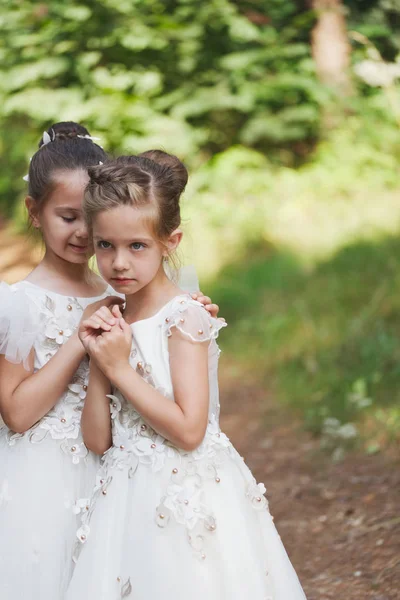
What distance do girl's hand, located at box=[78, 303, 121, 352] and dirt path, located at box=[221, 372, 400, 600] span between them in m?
1.70

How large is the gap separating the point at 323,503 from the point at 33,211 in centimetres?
242

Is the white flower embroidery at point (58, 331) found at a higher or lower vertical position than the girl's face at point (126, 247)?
lower

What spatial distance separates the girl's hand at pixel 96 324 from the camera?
2.06 meters

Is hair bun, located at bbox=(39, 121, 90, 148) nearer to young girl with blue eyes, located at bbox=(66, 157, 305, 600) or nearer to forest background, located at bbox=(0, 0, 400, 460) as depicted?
young girl with blue eyes, located at bbox=(66, 157, 305, 600)

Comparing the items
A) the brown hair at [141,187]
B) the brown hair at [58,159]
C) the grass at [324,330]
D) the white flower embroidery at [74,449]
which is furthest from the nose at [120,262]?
the grass at [324,330]

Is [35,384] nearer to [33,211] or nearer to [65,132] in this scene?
[33,211]

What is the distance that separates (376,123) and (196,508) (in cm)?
726

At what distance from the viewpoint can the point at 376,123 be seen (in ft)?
28.2

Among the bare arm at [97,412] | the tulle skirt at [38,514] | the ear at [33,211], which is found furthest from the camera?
the ear at [33,211]

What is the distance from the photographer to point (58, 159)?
2.38 metres

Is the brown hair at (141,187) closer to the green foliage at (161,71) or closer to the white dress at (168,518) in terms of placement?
the white dress at (168,518)

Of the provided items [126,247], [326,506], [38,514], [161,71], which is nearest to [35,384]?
[38,514]

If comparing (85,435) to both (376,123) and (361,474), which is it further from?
(376,123)

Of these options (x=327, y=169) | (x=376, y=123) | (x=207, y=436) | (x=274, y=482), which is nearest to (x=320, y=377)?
(x=274, y=482)
